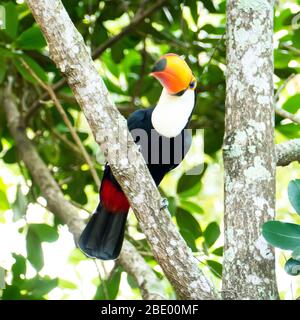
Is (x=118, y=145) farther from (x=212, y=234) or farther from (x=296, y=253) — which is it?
(x=212, y=234)

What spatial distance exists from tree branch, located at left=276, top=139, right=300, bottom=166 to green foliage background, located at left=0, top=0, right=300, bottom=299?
2.21ft

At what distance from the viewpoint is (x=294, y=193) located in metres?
2.11

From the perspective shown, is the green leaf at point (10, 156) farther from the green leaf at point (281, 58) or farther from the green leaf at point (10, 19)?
the green leaf at point (281, 58)

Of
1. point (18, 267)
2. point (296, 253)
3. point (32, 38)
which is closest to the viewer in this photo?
point (296, 253)

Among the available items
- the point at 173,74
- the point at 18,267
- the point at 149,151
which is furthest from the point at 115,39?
the point at 18,267

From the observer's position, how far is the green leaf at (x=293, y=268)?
203cm

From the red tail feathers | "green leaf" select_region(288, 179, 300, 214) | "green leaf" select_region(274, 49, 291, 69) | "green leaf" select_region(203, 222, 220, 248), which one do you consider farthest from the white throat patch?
"green leaf" select_region(274, 49, 291, 69)

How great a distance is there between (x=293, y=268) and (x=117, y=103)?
1.63m

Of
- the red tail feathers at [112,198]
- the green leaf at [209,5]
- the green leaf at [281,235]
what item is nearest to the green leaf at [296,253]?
the green leaf at [281,235]

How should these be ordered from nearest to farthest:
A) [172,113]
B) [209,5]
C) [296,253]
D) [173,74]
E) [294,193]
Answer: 1. [296,253]
2. [294,193]
3. [173,74]
4. [172,113]
5. [209,5]

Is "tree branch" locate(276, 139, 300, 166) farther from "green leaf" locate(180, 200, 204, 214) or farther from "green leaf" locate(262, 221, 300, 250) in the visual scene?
"green leaf" locate(180, 200, 204, 214)

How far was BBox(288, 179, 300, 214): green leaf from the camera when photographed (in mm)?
2092

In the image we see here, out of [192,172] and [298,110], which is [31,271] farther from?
[298,110]
